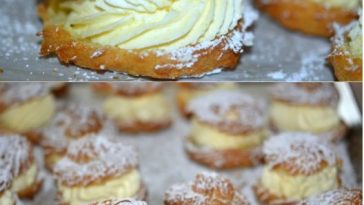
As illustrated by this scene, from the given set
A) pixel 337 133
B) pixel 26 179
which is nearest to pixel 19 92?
pixel 26 179

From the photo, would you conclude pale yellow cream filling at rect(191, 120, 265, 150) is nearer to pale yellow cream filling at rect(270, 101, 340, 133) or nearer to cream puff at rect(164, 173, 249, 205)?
pale yellow cream filling at rect(270, 101, 340, 133)

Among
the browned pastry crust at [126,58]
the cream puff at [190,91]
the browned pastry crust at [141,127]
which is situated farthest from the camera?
the cream puff at [190,91]

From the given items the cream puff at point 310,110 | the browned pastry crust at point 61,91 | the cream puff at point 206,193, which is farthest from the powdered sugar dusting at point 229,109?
the browned pastry crust at point 61,91

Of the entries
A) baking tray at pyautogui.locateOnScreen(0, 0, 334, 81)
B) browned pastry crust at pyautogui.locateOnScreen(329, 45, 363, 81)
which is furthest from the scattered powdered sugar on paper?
browned pastry crust at pyautogui.locateOnScreen(329, 45, 363, 81)

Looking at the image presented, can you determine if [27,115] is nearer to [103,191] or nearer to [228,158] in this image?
[103,191]

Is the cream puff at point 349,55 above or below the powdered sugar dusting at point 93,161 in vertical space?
above

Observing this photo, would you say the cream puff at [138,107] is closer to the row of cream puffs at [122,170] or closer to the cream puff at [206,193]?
the row of cream puffs at [122,170]
